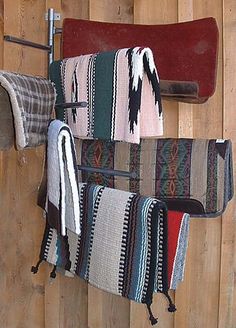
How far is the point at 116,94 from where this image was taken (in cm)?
136

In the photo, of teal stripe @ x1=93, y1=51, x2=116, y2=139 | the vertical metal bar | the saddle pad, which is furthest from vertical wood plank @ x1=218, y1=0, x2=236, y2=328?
the vertical metal bar

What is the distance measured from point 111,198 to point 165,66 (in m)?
0.50

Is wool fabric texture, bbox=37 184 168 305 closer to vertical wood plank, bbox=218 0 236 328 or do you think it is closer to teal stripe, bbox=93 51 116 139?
teal stripe, bbox=93 51 116 139

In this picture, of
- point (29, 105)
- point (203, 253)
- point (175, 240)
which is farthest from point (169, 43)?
point (203, 253)

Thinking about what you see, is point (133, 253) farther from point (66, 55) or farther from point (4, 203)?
point (66, 55)

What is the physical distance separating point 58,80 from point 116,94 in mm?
263

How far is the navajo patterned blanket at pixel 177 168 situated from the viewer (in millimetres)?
1470

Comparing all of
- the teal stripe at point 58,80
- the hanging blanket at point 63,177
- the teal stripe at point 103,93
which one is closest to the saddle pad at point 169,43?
the teal stripe at point 58,80

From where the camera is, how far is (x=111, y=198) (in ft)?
4.76

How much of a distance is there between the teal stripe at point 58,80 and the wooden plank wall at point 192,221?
20cm

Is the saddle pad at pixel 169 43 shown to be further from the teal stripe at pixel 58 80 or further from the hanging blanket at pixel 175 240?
the hanging blanket at pixel 175 240

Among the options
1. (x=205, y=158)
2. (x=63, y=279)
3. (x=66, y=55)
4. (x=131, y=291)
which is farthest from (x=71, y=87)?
(x=63, y=279)

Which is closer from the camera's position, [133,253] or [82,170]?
[133,253]

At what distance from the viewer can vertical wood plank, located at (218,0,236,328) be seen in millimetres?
1670
